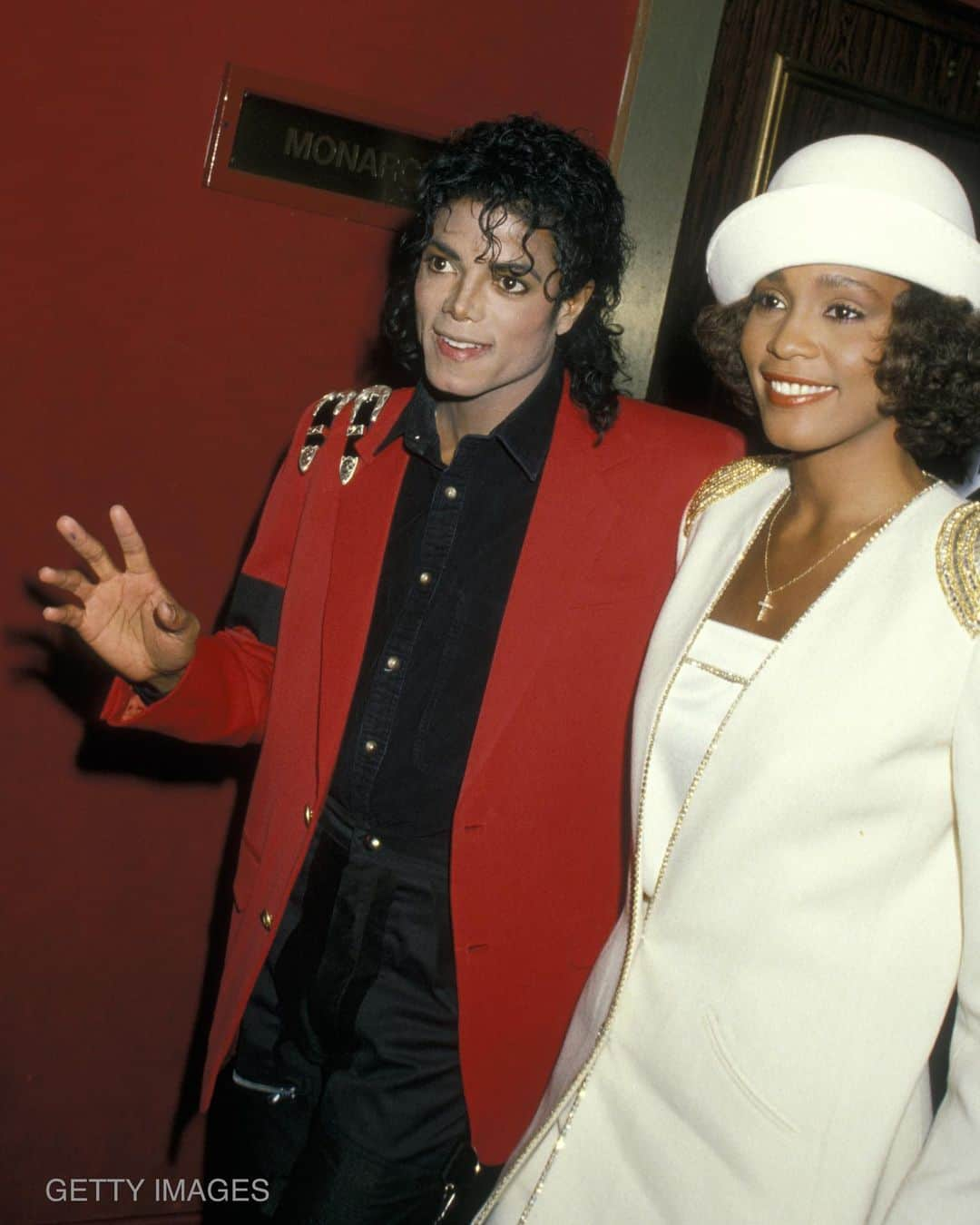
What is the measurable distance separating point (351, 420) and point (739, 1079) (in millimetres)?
1256

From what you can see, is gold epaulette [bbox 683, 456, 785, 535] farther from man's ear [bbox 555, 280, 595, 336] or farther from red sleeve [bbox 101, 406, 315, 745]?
red sleeve [bbox 101, 406, 315, 745]

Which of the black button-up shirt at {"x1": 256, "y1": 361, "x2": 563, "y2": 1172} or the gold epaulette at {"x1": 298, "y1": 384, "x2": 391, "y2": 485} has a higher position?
the gold epaulette at {"x1": 298, "y1": 384, "x2": 391, "y2": 485}

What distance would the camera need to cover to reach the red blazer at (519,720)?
Answer: 1774 mm

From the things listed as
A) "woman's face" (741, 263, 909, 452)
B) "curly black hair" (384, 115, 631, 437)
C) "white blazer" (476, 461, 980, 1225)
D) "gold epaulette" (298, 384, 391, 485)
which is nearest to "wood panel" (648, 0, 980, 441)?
"curly black hair" (384, 115, 631, 437)

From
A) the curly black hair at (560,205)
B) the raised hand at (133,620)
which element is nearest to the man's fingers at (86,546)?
the raised hand at (133,620)

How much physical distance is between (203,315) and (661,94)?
3.81ft

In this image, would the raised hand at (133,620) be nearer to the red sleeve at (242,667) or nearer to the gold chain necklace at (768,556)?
the red sleeve at (242,667)

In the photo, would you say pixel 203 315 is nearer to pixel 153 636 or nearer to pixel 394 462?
pixel 394 462

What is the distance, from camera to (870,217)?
4.48 ft

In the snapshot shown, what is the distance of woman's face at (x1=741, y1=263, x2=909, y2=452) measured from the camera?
1397mm

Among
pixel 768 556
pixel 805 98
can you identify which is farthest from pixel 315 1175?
pixel 805 98

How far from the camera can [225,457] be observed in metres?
2.52

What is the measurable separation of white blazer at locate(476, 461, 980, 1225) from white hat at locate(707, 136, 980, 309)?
28cm

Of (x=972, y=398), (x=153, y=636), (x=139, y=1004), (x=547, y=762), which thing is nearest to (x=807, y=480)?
(x=972, y=398)
